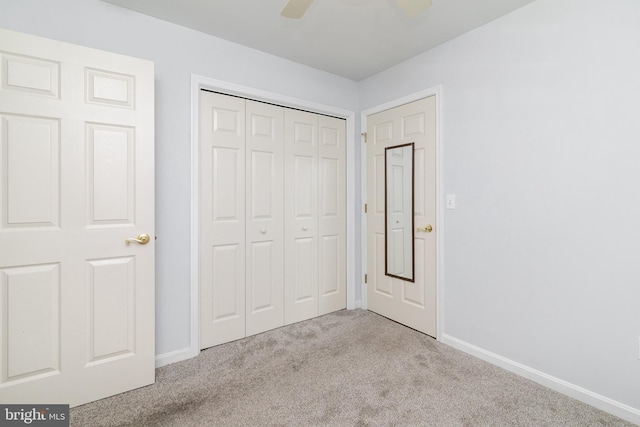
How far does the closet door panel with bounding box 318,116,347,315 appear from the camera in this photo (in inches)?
118

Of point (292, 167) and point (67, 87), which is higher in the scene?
point (67, 87)

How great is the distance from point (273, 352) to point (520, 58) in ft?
8.97

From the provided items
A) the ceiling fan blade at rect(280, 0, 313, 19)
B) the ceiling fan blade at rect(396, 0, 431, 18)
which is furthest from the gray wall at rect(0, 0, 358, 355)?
the ceiling fan blade at rect(396, 0, 431, 18)

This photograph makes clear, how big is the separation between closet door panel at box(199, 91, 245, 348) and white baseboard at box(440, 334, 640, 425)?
1.83 meters

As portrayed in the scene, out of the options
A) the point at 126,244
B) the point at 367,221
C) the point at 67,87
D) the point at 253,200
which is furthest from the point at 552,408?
the point at 67,87

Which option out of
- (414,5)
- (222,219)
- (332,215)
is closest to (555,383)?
(332,215)

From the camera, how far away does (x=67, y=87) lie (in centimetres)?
162

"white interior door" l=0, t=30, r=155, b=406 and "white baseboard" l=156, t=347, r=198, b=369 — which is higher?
"white interior door" l=0, t=30, r=155, b=406

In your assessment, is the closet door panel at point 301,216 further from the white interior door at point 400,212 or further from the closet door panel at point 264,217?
the white interior door at point 400,212

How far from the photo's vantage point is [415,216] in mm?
2664

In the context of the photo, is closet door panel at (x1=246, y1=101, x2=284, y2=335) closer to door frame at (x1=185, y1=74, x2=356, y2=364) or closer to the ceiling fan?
door frame at (x1=185, y1=74, x2=356, y2=364)

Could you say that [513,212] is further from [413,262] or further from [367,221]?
[367,221]

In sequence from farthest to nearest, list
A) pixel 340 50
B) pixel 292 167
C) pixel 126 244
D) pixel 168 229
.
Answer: pixel 292 167, pixel 340 50, pixel 168 229, pixel 126 244

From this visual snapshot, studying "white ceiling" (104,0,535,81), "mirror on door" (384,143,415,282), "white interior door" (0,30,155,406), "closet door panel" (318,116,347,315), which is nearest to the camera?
"white interior door" (0,30,155,406)
